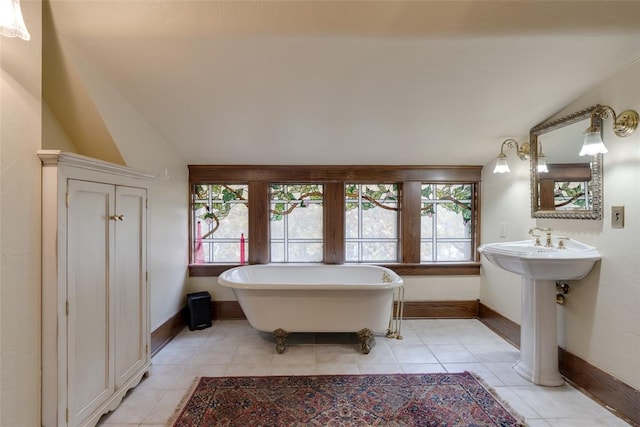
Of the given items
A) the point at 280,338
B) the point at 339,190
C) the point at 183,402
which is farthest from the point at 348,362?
the point at 339,190

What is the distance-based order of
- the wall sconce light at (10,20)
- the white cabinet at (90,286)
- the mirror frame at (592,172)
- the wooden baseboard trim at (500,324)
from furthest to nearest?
the wooden baseboard trim at (500,324)
the mirror frame at (592,172)
the white cabinet at (90,286)
the wall sconce light at (10,20)

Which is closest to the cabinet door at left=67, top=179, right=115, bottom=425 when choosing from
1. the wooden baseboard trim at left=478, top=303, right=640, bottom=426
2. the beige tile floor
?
the beige tile floor

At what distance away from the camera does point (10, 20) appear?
1.04 m

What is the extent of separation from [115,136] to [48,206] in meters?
0.83

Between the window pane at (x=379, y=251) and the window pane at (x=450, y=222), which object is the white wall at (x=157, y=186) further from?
the window pane at (x=450, y=222)

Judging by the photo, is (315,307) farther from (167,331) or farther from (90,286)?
(90,286)

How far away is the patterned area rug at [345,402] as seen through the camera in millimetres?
1611

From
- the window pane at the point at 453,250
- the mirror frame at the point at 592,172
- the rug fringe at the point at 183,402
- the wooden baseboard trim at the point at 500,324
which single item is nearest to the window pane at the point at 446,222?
the window pane at the point at 453,250

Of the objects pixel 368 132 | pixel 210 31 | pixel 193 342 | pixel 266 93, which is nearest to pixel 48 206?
pixel 210 31

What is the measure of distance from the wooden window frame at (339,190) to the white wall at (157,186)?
300 mm

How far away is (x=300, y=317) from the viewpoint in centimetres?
239

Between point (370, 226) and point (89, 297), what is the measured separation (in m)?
2.57

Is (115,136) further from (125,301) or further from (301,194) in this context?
(301,194)

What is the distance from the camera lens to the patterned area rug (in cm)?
161
